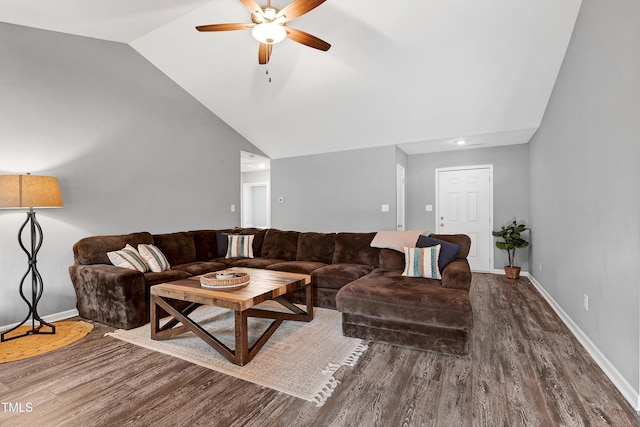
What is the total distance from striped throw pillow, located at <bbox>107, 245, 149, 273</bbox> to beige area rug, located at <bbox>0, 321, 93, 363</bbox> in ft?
2.12

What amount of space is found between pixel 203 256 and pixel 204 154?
182 centimetres

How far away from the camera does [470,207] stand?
570cm

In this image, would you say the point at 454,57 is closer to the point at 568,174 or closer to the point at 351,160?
the point at 568,174

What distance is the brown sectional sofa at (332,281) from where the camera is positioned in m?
2.36

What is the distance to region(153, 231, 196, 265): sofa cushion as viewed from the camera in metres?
3.95

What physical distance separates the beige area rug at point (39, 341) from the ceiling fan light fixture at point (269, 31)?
3.06m

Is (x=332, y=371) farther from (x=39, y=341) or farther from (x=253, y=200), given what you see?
(x=253, y=200)

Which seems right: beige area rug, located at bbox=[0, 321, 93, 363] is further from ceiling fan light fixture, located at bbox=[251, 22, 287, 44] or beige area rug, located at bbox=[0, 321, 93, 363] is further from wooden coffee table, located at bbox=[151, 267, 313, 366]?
ceiling fan light fixture, located at bbox=[251, 22, 287, 44]

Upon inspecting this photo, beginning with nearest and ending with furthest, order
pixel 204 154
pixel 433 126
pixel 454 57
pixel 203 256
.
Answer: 1. pixel 454 57
2. pixel 203 256
3. pixel 433 126
4. pixel 204 154

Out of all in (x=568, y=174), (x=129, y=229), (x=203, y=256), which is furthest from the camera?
(x=203, y=256)

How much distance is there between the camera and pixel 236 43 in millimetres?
3801

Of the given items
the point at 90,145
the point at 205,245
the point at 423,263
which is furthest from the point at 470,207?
the point at 90,145

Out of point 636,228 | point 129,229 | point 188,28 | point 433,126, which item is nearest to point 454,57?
point 433,126

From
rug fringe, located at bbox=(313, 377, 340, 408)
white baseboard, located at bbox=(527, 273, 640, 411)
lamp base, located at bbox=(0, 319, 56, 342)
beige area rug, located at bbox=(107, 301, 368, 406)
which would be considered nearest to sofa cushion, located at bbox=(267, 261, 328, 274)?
beige area rug, located at bbox=(107, 301, 368, 406)
